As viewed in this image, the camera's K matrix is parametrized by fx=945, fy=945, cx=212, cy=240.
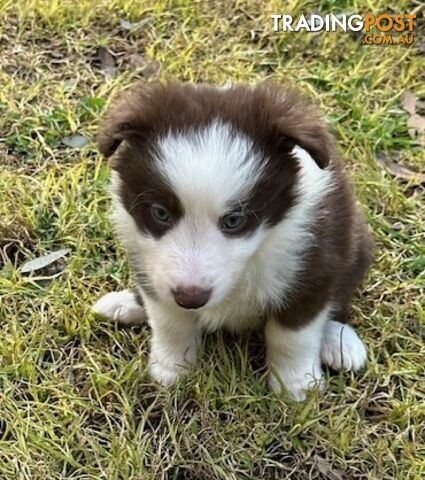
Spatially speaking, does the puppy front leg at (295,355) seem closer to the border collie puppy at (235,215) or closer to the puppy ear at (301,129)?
the border collie puppy at (235,215)

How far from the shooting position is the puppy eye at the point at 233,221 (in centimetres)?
286

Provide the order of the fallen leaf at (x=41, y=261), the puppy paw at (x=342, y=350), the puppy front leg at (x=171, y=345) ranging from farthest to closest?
the fallen leaf at (x=41, y=261), the puppy paw at (x=342, y=350), the puppy front leg at (x=171, y=345)

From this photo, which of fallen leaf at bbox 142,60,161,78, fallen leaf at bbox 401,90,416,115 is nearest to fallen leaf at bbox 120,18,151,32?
fallen leaf at bbox 142,60,161,78

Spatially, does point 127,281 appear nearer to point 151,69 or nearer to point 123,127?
point 123,127

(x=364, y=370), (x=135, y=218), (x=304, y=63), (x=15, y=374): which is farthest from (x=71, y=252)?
(x=304, y=63)

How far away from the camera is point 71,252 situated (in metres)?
4.10

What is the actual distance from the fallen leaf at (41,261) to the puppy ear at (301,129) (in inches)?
57.0

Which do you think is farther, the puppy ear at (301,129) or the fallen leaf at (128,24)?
the fallen leaf at (128,24)

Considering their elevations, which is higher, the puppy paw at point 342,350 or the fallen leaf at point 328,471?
the puppy paw at point 342,350

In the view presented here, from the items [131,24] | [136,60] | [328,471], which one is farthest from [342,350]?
[131,24]

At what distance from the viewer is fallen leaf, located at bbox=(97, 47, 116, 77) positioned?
5039 millimetres

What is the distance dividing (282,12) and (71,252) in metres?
2.07

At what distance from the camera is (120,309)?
12.4ft

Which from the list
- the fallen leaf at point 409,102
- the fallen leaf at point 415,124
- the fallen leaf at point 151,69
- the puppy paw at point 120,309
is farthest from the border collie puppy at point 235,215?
the fallen leaf at point 151,69
